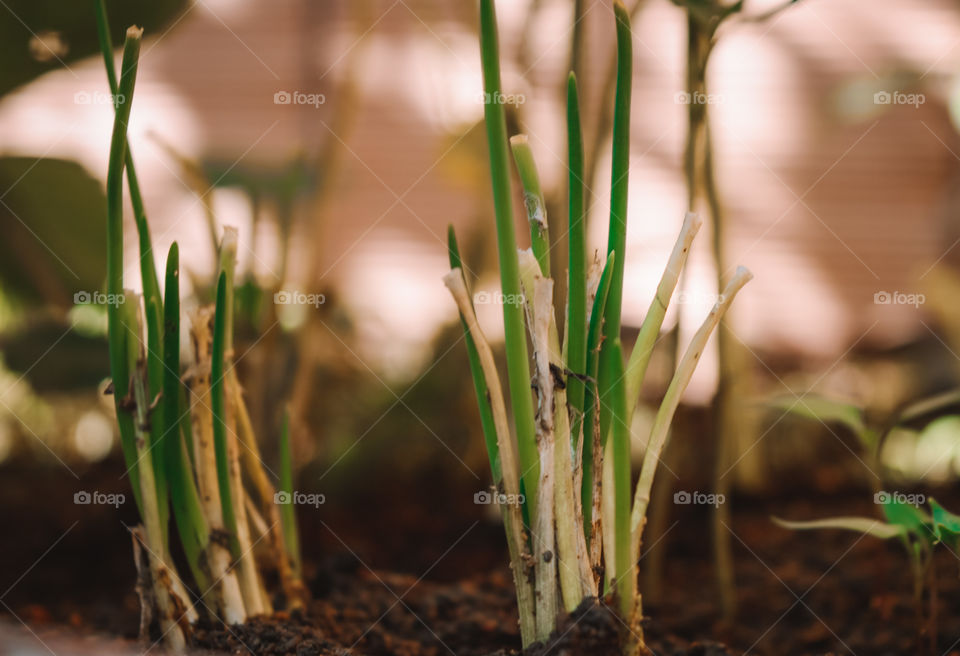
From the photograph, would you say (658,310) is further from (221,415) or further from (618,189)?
(221,415)

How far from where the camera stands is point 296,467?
1.00 metres

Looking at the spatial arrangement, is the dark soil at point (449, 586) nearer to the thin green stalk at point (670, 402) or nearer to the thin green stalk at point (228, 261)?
the thin green stalk at point (670, 402)

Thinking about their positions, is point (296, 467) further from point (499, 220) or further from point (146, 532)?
point (499, 220)

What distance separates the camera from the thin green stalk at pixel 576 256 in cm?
38

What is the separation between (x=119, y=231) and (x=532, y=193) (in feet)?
0.89

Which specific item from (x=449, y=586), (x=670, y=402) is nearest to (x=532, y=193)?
(x=670, y=402)

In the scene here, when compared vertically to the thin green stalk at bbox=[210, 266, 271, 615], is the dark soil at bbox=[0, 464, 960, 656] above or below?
below

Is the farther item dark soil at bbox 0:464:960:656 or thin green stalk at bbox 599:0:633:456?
dark soil at bbox 0:464:960:656

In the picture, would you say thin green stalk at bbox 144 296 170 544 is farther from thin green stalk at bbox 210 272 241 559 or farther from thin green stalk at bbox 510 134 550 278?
thin green stalk at bbox 510 134 550 278

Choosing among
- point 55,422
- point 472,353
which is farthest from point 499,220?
point 55,422

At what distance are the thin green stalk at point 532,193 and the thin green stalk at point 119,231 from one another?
0.24m

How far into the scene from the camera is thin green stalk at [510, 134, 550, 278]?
40 centimetres

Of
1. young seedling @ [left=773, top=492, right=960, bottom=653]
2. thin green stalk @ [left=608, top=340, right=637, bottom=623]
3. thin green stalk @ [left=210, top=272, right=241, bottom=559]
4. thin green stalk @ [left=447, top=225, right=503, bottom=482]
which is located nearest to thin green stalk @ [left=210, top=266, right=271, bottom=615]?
thin green stalk @ [left=210, top=272, right=241, bottom=559]

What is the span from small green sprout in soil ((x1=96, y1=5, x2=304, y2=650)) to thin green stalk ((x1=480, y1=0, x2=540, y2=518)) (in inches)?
8.2
